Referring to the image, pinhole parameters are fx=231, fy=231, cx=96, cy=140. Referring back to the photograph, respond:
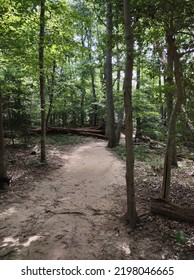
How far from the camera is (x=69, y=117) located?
21078 millimetres

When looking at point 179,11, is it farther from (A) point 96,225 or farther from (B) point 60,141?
(B) point 60,141

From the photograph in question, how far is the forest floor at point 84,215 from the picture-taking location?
13.5 feet

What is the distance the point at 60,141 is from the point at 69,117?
723cm

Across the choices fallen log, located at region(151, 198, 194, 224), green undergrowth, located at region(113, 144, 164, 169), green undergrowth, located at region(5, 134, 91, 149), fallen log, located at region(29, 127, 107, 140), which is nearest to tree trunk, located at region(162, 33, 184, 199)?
fallen log, located at region(151, 198, 194, 224)

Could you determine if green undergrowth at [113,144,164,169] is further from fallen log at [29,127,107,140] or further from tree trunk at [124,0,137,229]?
tree trunk at [124,0,137,229]

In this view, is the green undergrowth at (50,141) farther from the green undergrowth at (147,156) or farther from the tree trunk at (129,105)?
the tree trunk at (129,105)

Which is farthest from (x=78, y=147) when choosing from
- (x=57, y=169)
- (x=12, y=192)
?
(x=12, y=192)

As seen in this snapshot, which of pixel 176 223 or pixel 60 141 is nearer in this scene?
pixel 176 223

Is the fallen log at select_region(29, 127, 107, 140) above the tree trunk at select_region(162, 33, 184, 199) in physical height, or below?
below

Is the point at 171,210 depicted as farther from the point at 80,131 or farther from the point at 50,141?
the point at 80,131

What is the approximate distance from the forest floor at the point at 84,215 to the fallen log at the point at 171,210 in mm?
139

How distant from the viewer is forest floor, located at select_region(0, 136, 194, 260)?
162 inches

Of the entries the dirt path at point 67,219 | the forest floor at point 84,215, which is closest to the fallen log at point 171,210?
the forest floor at point 84,215

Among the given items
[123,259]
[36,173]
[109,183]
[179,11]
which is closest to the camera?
[123,259]
